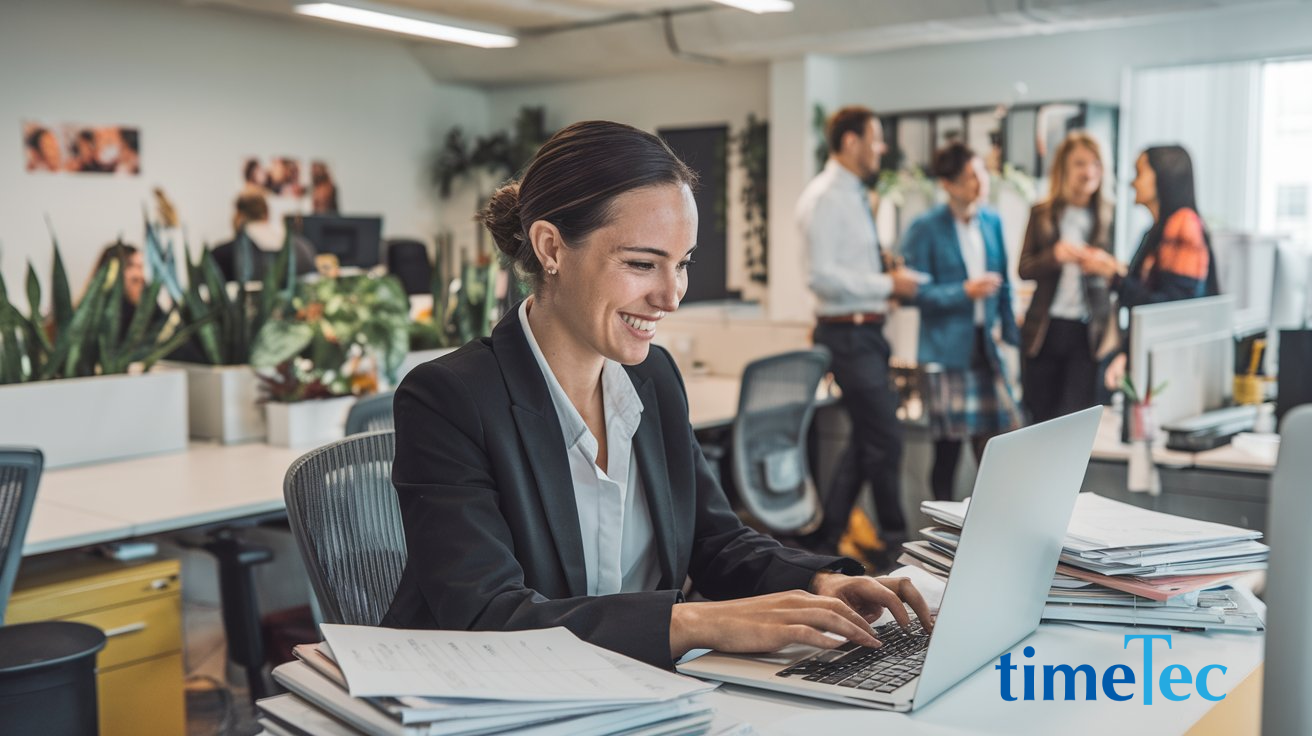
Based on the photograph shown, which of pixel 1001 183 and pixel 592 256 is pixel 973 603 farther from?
pixel 1001 183

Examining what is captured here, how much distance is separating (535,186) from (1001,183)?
650 cm

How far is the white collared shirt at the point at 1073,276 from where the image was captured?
4484mm

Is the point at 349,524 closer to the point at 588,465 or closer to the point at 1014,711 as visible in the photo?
the point at 588,465

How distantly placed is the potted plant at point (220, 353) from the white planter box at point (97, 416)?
159 millimetres

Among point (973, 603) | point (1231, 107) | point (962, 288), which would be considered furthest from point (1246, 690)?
point (1231, 107)

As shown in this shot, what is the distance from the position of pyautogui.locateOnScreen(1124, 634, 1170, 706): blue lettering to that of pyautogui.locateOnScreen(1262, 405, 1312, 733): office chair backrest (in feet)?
1.49

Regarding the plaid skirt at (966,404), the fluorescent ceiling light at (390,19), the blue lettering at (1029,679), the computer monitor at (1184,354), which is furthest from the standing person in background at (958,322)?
the fluorescent ceiling light at (390,19)

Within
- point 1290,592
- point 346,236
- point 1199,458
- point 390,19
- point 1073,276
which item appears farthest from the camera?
point 390,19

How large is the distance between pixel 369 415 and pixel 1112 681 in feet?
5.79

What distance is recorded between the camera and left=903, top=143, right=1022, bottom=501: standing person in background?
174 inches

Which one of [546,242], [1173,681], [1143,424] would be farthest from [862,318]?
[1173,681]

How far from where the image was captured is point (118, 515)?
2.56 m

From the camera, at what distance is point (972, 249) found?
4551 mm

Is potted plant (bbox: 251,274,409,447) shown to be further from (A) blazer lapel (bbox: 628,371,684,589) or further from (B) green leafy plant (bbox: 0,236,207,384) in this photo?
(A) blazer lapel (bbox: 628,371,684,589)
